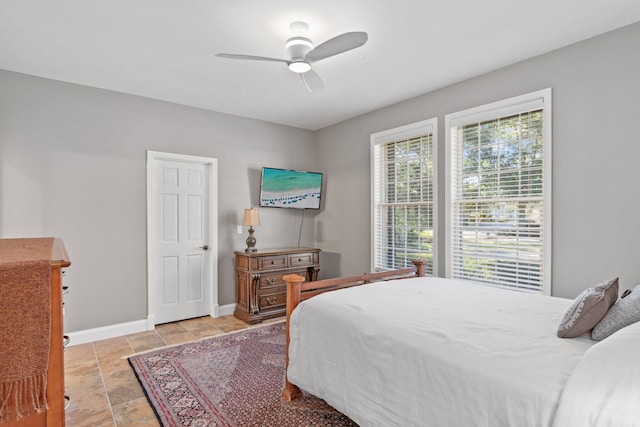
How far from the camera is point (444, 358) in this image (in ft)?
4.92

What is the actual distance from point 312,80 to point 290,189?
2377 mm

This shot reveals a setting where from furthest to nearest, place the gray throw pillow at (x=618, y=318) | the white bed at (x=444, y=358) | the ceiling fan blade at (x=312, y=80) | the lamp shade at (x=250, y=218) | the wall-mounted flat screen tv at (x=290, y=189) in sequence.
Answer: the wall-mounted flat screen tv at (x=290, y=189)
the lamp shade at (x=250, y=218)
the ceiling fan blade at (x=312, y=80)
the gray throw pillow at (x=618, y=318)
the white bed at (x=444, y=358)

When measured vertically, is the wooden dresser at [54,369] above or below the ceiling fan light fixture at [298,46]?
below

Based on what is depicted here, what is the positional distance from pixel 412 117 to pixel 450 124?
52cm

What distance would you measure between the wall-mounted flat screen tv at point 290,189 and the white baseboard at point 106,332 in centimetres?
208

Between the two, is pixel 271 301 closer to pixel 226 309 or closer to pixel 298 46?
pixel 226 309

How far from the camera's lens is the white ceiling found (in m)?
2.28

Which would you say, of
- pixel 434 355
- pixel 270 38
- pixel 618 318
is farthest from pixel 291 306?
pixel 270 38

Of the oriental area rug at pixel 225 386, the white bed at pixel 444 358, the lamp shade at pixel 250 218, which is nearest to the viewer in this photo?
the white bed at pixel 444 358

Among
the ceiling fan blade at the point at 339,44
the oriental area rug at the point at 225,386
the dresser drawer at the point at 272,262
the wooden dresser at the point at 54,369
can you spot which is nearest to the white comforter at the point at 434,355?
the oriental area rug at the point at 225,386

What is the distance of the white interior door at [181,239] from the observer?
4.14 metres

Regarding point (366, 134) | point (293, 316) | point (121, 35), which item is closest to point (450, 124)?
point (366, 134)

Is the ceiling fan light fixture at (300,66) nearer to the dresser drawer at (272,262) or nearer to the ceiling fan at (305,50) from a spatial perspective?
the ceiling fan at (305,50)

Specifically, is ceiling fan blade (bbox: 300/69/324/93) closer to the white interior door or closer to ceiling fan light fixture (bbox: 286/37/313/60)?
ceiling fan light fixture (bbox: 286/37/313/60)
